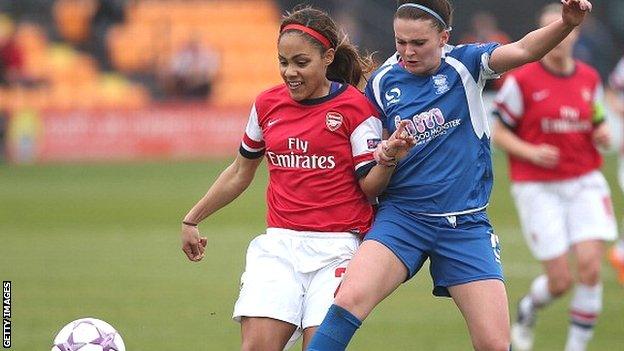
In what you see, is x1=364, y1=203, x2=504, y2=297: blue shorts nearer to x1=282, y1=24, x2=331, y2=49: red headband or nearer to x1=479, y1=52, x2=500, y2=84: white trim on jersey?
x1=479, y1=52, x2=500, y2=84: white trim on jersey

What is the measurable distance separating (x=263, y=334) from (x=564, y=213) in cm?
412

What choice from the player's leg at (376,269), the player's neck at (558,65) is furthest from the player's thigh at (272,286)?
the player's neck at (558,65)

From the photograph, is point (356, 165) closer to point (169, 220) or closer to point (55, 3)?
point (169, 220)

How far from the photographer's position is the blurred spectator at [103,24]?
1112 inches

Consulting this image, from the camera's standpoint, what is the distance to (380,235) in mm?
6355

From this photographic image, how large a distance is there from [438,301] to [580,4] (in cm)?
617

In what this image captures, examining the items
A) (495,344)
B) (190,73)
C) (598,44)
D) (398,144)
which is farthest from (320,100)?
(598,44)

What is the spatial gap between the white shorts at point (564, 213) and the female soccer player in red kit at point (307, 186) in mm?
3435

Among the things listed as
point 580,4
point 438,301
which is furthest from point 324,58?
point 438,301

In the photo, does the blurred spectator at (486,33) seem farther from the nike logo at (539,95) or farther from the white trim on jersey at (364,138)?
the white trim on jersey at (364,138)

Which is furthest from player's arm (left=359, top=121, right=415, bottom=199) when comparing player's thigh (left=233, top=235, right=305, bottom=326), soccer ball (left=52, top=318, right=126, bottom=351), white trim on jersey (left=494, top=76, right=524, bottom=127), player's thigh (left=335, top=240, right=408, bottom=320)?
white trim on jersey (left=494, top=76, right=524, bottom=127)

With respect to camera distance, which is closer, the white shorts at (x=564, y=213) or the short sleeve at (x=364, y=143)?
the short sleeve at (x=364, y=143)

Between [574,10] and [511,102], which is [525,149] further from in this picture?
[574,10]

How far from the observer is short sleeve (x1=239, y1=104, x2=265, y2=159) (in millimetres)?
6613
